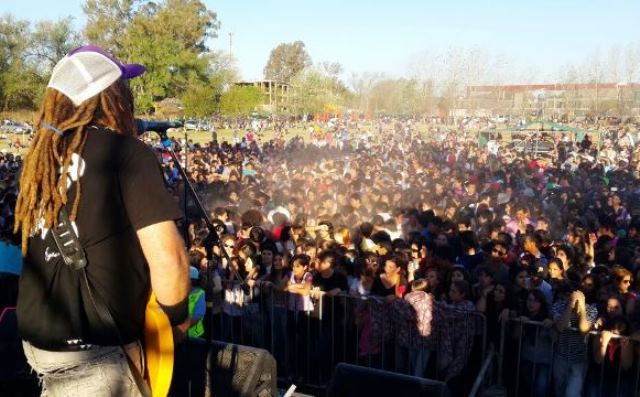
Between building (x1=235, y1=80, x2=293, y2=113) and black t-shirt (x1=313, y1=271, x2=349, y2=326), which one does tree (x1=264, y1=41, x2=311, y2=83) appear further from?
black t-shirt (x1=313, y1=271, x2=349, y2=326)

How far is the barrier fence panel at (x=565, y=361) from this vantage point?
15.3 ft

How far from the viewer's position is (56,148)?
5.74ft

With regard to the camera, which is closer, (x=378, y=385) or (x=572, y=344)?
(x=378, y=385)

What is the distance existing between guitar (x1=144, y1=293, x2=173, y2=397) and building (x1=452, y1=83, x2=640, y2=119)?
4792cm

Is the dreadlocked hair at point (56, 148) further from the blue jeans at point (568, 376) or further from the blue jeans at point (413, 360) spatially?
the blue jeans at point (568, 376)

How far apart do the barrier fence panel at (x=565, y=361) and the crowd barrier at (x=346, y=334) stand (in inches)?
11.3

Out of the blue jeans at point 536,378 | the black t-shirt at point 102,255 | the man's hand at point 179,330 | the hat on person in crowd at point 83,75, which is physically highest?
the hat on person in crowd at point 83,75

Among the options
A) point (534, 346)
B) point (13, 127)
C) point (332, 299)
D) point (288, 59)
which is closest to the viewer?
point (534, 346)

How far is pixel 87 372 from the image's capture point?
6.02ft

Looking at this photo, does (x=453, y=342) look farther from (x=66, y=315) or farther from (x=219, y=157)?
(x=219, y=157)

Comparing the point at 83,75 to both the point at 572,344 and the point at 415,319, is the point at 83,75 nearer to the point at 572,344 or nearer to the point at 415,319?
the point at 415,319

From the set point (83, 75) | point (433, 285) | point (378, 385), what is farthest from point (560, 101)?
point (83, 75)

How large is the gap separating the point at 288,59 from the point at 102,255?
320ft

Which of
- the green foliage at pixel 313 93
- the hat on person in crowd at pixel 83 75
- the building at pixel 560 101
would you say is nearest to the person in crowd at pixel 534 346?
the hat on person in crowd at pixel 83 75
